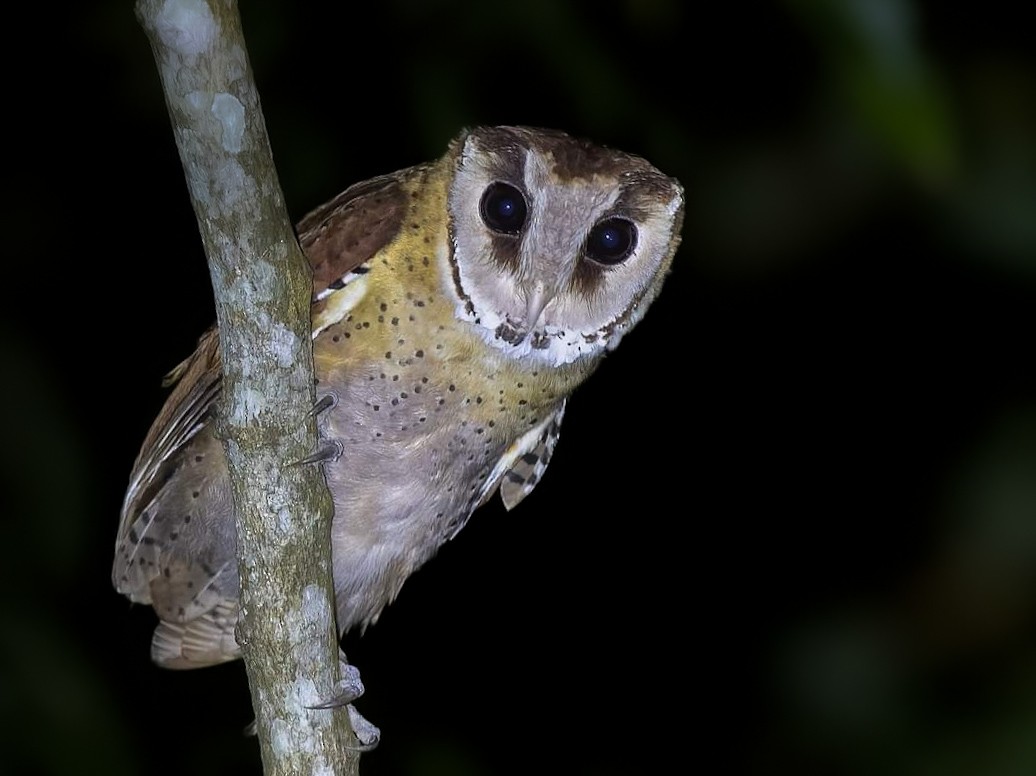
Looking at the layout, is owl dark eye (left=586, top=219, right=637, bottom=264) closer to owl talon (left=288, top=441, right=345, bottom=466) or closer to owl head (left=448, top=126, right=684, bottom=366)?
owl head (left=448, top=126, right=684, bottom=366)

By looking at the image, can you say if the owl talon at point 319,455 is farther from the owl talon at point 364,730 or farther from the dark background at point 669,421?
the dark background at point 669,421

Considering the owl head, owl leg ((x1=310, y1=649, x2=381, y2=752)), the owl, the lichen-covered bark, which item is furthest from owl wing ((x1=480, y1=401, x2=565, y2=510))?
the lichen-covered bark

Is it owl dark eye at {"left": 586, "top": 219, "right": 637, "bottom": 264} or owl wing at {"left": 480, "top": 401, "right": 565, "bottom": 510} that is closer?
owl dark eye at {"left": 586, "top": 219, "right": 637, "bottom": 264}

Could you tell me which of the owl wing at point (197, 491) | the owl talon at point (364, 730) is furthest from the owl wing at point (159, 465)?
the owl talon at point (364, 730)

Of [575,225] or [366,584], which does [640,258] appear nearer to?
[575,225]

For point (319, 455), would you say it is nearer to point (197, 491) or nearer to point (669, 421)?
point (197, 491)

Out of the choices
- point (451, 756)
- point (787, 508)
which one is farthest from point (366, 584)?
point (787, 508)
